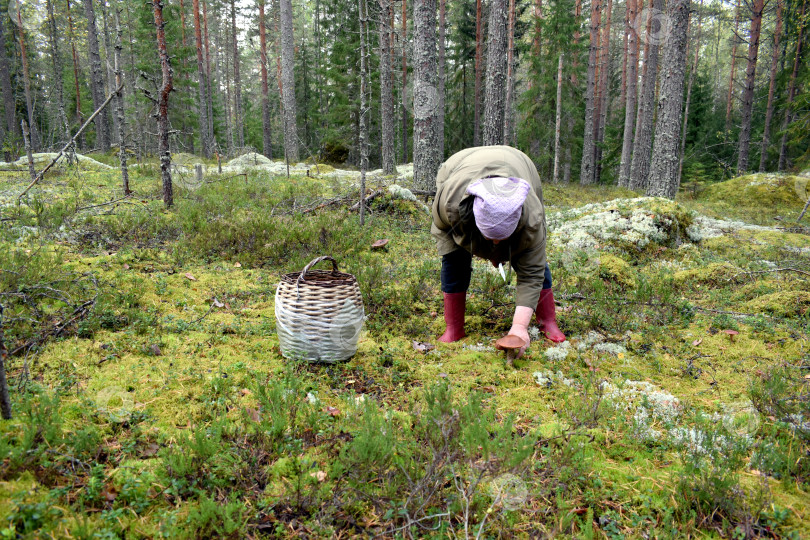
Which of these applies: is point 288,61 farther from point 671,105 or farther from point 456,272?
point 456,272

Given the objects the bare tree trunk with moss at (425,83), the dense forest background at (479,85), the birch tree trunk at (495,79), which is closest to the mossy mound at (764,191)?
the dense forest background at (479,85)

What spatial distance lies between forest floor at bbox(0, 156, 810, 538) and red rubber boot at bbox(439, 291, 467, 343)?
0.61 ft

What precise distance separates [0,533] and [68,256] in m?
4.13

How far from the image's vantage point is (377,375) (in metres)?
3.32

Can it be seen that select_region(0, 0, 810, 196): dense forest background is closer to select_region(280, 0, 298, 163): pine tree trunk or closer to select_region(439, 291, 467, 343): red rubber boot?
select_region(280, 0, 298, 163): pine tree trunk

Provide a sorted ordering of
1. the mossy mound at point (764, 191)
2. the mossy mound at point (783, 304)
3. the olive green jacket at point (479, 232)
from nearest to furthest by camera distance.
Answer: the olive green jacket at point (479, 232) < the mossy mound at point (783, 304) < the mossy mound at point (764, 191)

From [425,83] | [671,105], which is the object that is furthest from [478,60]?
[425,83]

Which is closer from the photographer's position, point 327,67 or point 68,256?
point 68,256

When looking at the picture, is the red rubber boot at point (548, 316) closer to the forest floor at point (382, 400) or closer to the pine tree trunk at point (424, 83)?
the forest floor at point (382, 400)

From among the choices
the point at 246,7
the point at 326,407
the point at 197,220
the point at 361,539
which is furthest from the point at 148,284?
the point at 246,7

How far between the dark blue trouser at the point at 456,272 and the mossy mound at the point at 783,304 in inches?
96.7

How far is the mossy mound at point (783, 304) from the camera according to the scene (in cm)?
436

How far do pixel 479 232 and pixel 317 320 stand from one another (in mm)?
1362

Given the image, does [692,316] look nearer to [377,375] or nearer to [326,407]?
[377,375]
